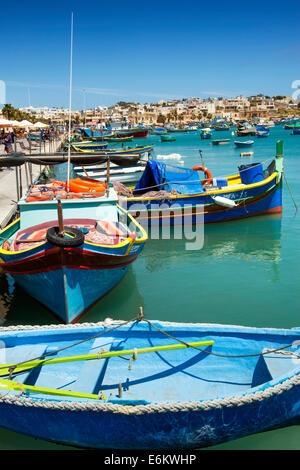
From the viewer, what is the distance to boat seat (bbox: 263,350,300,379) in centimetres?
551

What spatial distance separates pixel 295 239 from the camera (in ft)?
49.9

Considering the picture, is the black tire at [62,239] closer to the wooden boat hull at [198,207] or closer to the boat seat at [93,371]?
the boat seat at [93,371]

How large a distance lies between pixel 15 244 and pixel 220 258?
284 inches

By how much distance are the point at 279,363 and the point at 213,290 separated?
502 centimetres

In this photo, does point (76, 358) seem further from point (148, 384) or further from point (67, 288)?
point (67, 288)

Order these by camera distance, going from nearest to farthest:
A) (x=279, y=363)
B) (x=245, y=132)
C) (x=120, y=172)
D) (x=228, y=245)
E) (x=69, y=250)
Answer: (x=279, y=363), (x=69, y=250), (x=228, y=245), (x=120, y=172), (x=245, y=132)

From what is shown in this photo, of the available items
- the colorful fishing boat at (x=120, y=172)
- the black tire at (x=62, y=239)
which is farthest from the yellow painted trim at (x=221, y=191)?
the colorful fishing boat at (x=120, y=172)

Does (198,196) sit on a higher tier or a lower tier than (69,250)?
higher

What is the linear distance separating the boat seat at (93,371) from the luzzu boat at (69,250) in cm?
180

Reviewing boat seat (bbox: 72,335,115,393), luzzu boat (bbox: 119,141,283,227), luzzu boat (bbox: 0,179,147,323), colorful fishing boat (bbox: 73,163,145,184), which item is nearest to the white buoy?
luzzu boat (bbox: 119,141,283,227)

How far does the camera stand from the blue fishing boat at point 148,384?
15.8 ft

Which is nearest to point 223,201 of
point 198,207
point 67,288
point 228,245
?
point 198,207

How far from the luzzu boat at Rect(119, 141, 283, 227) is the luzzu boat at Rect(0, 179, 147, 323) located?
5005mm

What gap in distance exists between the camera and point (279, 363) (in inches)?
224
